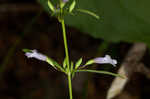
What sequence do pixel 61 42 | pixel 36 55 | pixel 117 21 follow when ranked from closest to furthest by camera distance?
pixel 36 55, pixel 117 21, pixel 61 42

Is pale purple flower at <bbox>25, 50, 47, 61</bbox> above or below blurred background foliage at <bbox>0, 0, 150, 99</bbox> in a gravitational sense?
below

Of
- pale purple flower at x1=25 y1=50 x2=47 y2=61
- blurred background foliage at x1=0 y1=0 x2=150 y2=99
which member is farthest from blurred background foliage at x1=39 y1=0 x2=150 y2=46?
pale purple flower at x1=25 y1=50 x2=47 y2=61

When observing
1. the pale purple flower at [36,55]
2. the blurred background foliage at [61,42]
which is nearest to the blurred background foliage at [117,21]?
the blurred background foliage at [61,42]

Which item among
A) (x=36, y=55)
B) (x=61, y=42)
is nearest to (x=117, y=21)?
(x=36, y=55)

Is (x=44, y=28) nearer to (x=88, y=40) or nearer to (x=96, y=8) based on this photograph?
(x=88, y=40)

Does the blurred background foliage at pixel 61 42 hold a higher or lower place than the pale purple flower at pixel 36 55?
higher

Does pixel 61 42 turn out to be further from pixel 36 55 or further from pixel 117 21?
pixel 36 55

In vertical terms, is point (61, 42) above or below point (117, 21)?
above

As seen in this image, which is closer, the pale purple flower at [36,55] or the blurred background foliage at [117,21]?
the pale purple flower at [36,55]

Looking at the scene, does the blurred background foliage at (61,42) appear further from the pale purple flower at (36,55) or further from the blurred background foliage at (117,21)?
the pale purple flower at (36,55)

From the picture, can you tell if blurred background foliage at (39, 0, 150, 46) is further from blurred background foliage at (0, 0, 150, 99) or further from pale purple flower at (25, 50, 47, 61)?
pale purple flower at (25, 50, 47, 61)

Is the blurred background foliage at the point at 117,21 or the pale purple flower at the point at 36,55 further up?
the blurred background foliage at the point at 117,21
